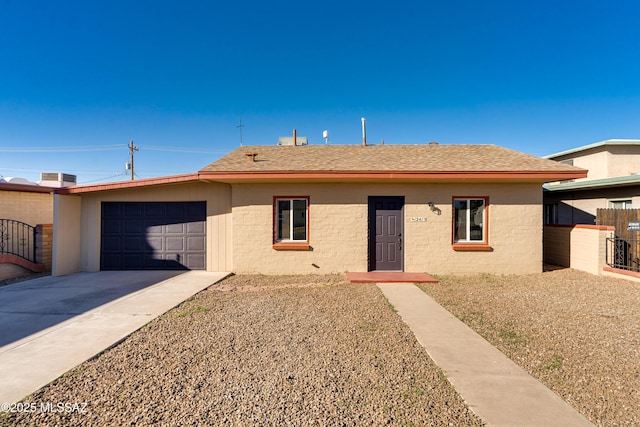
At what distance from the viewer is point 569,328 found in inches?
195

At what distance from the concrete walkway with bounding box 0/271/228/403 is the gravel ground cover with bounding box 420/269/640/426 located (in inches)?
234

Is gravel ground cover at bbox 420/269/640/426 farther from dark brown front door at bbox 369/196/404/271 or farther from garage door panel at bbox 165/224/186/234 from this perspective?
garage door panel at bbox 165/224/186/234

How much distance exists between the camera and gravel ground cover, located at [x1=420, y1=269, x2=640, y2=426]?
3.16 m

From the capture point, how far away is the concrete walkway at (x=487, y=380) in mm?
2804

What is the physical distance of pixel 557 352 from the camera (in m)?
Result: 4.09

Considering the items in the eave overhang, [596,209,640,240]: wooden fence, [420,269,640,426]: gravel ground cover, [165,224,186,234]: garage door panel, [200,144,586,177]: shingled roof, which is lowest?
[420,269,640,426]: gravel ground cover

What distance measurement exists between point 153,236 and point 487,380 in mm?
10417

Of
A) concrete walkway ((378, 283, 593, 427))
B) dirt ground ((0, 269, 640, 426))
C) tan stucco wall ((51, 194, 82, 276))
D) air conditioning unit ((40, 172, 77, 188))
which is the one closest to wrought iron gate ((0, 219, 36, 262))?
tan stucco wall ((51, 194, 82, 276))

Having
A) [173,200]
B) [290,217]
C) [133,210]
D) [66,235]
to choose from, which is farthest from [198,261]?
[66,235]

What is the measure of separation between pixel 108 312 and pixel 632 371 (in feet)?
27.6

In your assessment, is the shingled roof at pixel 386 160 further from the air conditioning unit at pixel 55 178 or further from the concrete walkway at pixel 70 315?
the air conditioning unit at pixel 55 178

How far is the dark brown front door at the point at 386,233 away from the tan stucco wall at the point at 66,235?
10.1 metres

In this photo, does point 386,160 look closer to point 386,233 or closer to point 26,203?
point 386,233

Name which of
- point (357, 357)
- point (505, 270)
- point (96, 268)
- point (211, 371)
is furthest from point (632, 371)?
point (96, 268)
